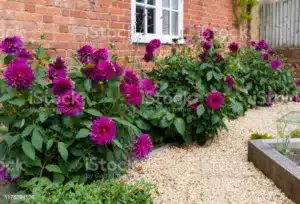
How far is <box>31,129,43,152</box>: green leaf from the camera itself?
219 cm

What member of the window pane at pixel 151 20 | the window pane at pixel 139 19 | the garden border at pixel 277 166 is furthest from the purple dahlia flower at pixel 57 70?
A: the window pane at pixel 151 20

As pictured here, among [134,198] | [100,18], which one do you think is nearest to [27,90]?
[134,198]

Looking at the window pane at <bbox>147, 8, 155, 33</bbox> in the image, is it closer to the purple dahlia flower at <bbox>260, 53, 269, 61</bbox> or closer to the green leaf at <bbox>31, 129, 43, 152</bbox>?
the purple dahlia flower at <bbox>260, 53, 269, 61</bbox>

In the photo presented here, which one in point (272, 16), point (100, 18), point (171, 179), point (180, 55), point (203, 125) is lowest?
point (171, 179)

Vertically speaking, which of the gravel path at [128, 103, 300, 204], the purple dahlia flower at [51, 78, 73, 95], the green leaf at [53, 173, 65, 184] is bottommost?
the gravel path at [128, 103, 300, 204]

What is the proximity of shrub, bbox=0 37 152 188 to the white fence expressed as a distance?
7.54m

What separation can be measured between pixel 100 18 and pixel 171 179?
2.18m

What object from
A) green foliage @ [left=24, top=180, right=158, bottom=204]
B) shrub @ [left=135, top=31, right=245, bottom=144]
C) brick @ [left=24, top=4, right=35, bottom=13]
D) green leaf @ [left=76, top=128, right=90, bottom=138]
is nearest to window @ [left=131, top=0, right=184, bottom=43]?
shrub @ [left=135, top=31, right=245, bottom=144]

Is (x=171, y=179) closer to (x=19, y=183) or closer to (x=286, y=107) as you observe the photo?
(x=19, y=183)

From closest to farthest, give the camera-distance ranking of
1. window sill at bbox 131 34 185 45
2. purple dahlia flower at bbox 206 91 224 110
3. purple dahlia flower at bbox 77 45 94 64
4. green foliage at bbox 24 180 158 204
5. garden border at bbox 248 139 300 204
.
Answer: green foliage at bbox 24 180 158 204 < garden border at bbox 248 139 300 204 < purple dahlia flower at bbox 77 45 94 64 < purple dahlia flower at bbox 206 91 224 110 < window sill at bbox 131 34 185 45

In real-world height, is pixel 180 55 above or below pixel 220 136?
above

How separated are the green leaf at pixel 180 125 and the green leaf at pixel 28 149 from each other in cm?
143

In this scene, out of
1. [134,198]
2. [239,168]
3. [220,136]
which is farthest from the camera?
[220,136]

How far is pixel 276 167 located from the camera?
2568 millimetres
